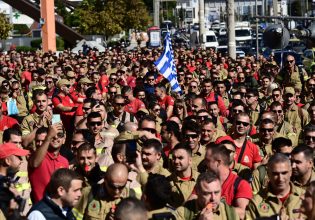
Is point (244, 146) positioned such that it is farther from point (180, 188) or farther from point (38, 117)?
point (38, 117)

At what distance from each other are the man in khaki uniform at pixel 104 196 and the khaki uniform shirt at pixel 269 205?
1216mm

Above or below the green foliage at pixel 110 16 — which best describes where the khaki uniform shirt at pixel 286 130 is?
below

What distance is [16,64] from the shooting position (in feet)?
101

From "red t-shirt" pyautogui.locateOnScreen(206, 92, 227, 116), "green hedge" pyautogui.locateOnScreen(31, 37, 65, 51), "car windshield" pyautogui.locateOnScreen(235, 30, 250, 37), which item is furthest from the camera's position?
"green hedge" pyautogui.locateOnScreen(31, 37, 65, 51)

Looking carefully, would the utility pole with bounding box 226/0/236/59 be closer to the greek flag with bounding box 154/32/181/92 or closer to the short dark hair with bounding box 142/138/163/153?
the greek flag with bounding box 154/32/181/92

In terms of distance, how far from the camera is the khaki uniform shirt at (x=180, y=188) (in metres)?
9.10

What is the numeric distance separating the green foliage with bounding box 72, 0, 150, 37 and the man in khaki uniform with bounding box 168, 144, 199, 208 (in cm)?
5686

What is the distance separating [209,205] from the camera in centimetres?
788

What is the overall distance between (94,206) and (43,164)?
1.96 m

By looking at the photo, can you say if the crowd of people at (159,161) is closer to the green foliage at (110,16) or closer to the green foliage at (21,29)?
the green foliage at (110,16)

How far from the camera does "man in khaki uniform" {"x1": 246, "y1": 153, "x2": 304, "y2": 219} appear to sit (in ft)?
27.7

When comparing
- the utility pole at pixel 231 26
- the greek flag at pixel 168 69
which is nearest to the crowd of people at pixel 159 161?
the greek flag at pixel 168 69

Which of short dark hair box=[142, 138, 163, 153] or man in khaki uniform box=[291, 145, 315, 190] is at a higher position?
short dark hair box=[142, 138, 163, 153]

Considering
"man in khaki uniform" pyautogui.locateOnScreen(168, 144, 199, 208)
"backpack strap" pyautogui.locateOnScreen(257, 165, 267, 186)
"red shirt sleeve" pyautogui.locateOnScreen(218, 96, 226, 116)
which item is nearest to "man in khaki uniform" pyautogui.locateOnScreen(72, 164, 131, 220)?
"man in khaki uniform" pyautogui.locateOnScreen(168, 144, 199, 208)
